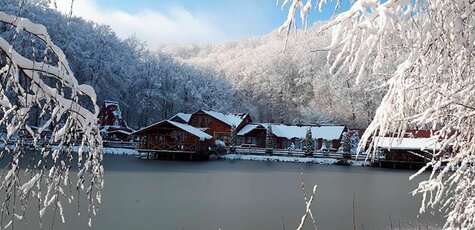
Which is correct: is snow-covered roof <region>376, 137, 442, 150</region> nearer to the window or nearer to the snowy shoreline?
the snowy shoreline

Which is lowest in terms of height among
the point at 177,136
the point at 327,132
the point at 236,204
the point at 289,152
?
the point at 236,204

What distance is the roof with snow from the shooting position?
38.4 metres

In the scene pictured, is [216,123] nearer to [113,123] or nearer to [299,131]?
[299,131]

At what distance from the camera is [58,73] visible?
1684 mm

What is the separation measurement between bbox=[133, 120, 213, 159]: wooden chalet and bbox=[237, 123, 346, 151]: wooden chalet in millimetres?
6961

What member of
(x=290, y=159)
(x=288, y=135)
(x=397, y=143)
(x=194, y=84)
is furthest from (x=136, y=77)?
(x=397, y=143)

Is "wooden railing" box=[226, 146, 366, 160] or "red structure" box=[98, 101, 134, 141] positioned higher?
"red structure" box=[98, 101, 134, 141]

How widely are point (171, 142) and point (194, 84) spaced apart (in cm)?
2067

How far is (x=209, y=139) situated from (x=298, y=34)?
33216 millimetres

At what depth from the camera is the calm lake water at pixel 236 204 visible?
9.48 meters

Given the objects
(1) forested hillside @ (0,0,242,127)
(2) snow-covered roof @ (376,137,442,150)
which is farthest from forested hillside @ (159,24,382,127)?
(2) snow-covered roof @ (376,137,442,150)

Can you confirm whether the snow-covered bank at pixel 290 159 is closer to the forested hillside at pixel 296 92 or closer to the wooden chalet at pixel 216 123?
the wooden chalet at pixel 216 123

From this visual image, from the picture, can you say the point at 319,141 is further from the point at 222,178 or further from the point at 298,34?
the point at 298,34

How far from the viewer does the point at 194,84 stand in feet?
173
